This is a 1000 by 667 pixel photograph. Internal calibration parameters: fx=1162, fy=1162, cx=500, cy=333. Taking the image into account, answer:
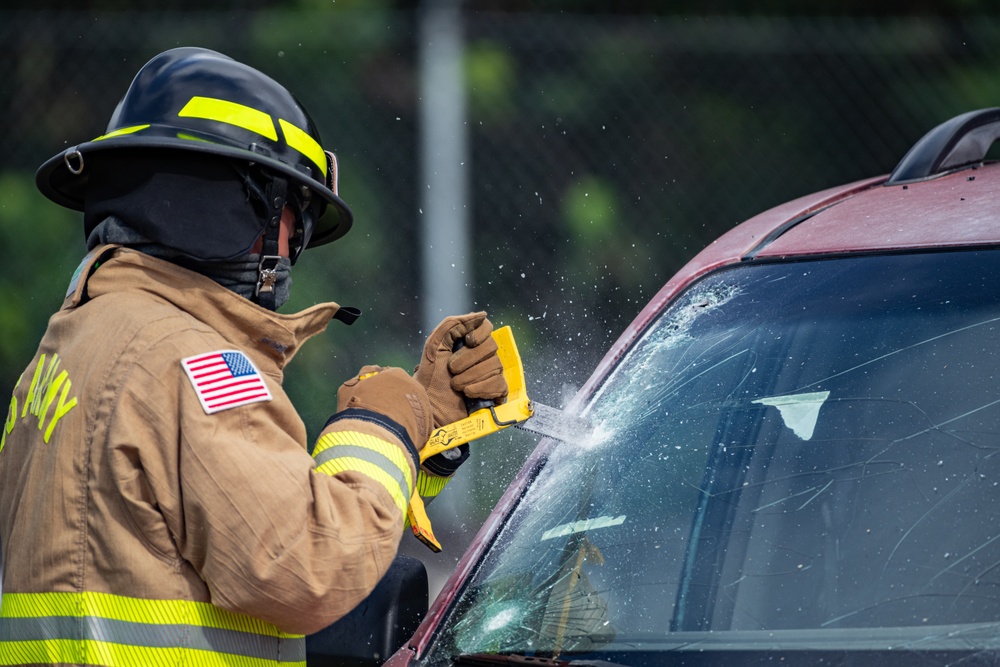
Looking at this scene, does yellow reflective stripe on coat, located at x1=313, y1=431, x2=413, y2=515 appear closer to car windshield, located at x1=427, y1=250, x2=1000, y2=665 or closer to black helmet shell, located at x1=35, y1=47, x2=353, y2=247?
car windshield, located at x1=427, y1=250, x2=1000, y2=665

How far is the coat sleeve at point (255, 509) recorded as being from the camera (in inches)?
62.9

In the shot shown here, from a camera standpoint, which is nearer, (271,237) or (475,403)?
(271,237)

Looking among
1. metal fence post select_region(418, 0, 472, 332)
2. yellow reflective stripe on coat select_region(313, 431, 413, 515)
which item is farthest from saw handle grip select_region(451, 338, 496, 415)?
metal fence post select_region(418, 0, 472, 332)

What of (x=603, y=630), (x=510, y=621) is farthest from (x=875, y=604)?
(x=510, y=621)

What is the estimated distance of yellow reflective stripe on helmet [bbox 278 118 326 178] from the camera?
6.44 ft

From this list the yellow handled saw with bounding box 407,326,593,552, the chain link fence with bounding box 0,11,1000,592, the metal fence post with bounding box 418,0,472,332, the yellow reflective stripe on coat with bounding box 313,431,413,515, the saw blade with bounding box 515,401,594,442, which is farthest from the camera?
the chain link fence with bounding box 0,11,1000,592

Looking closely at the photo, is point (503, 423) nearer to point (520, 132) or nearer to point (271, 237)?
point (271, 237)

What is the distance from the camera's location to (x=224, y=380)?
1.67 m

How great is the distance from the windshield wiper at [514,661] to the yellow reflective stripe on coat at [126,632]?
12.3 inches

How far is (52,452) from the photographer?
169cm

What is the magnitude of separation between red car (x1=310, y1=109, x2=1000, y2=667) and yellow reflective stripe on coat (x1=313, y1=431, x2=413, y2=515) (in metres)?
0.20

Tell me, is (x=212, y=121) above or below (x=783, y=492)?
above

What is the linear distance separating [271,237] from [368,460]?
1.34 ft

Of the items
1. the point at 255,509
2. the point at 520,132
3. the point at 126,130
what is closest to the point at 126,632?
the point at 255,509
